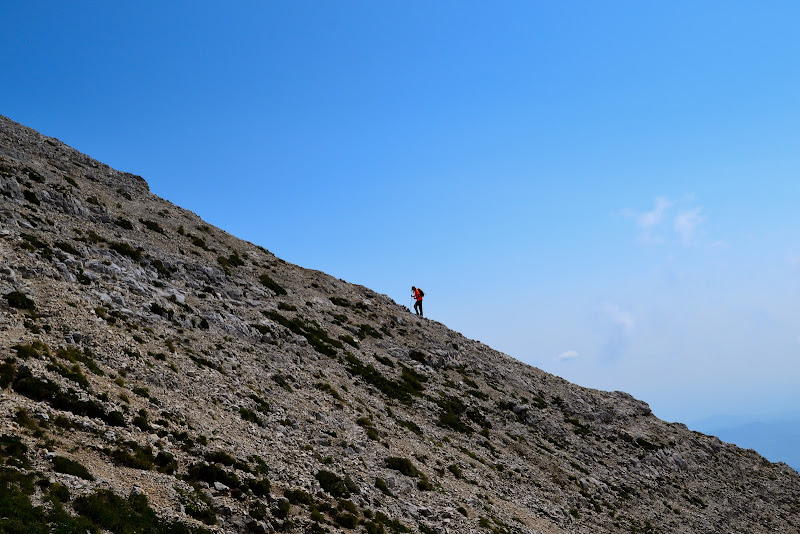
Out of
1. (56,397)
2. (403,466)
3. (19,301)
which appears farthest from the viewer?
(403,466)

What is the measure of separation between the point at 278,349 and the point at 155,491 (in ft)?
70.0

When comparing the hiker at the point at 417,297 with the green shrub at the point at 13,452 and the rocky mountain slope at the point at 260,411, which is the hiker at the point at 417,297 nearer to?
the rocky mountain slope at the point at 260,411

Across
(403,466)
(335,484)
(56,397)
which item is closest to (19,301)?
(56,397)

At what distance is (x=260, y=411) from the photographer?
29.3 metres

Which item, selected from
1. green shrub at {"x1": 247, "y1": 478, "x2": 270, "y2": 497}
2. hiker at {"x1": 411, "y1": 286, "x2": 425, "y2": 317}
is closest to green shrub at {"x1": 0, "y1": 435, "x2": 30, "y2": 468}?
green shrub at {"x1": 247, "y1": 478, "x2": 270, "y2": 497}

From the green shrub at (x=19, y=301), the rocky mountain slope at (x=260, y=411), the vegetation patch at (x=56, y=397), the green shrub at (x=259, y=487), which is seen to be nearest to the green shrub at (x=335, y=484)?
the rocky mountain slope at (x=260, y=411)

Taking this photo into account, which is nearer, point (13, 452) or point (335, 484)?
point (13, 452)

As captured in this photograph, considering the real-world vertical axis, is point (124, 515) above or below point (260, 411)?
below

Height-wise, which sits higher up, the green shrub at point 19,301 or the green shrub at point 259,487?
the green shrub at point 19,301

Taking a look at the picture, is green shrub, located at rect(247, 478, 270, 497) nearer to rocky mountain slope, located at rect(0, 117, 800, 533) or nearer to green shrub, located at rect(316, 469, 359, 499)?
rocky mountain slope, located at rect(0, 117, 800, 533)

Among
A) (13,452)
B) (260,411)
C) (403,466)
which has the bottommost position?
(13,452)

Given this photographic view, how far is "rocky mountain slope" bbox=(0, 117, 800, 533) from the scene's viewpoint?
19.6 metres

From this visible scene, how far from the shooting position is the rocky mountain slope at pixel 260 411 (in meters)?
19.6

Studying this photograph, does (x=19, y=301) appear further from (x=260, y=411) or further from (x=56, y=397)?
(x=260, y=411)
